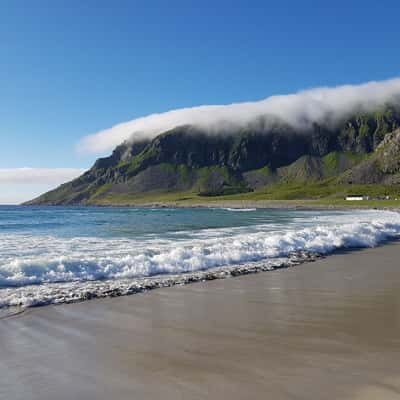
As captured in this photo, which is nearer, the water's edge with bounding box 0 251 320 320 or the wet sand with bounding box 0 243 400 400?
the wet sand with bounding box 0 243 400 400

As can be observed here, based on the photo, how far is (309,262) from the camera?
19.5 meters

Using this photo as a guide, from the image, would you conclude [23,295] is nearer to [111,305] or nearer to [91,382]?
[111,305]

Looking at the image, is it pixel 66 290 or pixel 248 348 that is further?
pixel 66 290

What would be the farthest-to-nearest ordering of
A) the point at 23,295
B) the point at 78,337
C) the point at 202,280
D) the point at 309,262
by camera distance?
the point at 309,262 → the point at 202,280 → the point at 23,295 → the point at 78,337

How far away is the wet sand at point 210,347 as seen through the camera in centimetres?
595

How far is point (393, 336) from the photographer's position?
8.09 m

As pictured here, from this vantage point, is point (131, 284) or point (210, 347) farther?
point (131, 284)

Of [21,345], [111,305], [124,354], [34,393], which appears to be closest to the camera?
[34,393]

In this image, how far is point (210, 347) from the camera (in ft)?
25.1

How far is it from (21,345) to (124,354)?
2236mm

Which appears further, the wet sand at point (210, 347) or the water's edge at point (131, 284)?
the water's edge at point (131, 284)

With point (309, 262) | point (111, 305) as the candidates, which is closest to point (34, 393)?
point (111, 305)

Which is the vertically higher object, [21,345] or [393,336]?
[21,345]

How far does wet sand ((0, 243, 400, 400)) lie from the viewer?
19.5 feet
